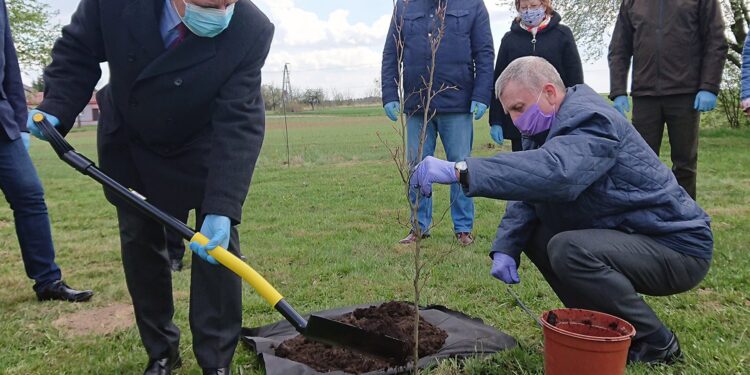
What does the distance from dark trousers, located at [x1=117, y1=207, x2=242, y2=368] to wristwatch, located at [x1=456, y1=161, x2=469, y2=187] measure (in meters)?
1.02

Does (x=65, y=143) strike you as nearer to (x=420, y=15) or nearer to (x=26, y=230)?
(x=26, y=230)

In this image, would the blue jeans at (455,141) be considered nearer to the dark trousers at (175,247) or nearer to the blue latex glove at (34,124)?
the dark trousers at (175,247)

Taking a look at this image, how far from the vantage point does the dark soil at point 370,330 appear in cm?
277

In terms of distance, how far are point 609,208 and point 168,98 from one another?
1.96 metres

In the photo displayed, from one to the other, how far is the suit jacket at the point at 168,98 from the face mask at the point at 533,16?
299cm

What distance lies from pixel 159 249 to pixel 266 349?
2.44ft

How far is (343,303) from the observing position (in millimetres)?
3828

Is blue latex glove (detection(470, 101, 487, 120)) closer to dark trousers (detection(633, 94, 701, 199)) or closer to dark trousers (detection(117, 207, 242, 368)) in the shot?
dark trousers (detection(633, 94, 701, 199))

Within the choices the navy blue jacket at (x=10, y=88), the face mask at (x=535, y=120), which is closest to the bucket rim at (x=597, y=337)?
the face mask at (x=535, y=120)

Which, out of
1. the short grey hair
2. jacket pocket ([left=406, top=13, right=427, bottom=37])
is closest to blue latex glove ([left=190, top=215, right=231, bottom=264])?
the short grey hair

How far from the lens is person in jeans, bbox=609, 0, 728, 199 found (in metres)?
4.70

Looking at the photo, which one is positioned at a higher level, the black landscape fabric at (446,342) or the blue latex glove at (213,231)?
the blue latex glove at (213,231)

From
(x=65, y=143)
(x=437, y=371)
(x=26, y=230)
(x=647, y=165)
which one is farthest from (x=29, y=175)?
(x=647, y=165)

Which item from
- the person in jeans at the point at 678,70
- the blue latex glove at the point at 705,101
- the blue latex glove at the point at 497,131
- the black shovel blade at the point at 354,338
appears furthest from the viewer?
the blue latex glove at the point at 497,131
